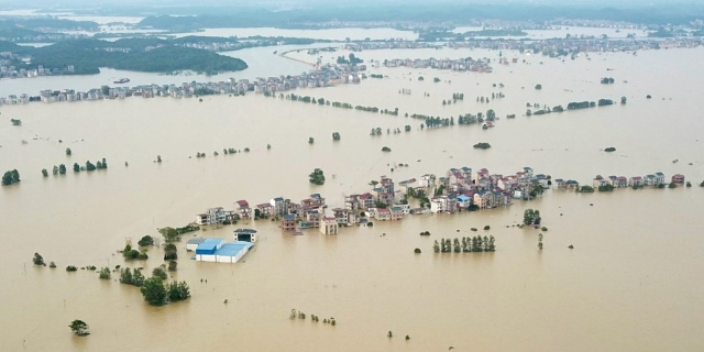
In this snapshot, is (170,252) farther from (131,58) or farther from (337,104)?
(131,58)

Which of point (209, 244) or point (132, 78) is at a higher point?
point (132, 78)

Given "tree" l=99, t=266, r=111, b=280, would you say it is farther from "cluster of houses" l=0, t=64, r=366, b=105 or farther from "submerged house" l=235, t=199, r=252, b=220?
"cluster of houses" l=0, t=64, r=366, b=105

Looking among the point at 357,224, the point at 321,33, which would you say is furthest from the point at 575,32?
the point at 357,224

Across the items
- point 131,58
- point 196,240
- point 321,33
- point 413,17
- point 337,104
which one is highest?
point 413,17

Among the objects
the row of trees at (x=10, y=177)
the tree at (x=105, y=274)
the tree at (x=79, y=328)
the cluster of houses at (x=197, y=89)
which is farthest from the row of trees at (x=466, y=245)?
the cluster of houses at (x=197, y=89)

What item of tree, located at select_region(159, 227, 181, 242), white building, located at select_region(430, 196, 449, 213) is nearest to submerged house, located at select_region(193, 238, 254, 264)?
tree, located at select_region(159, 227, 181, 242)

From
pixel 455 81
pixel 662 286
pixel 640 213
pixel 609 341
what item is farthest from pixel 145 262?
pixel 455 81
